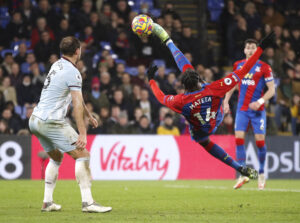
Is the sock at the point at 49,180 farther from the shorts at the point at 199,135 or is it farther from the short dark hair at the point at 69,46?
the shorts at the point at 199,135

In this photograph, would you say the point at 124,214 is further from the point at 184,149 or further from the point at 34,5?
the point at 34,5

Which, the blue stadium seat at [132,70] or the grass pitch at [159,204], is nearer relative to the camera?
the grass pitch at [159,204]

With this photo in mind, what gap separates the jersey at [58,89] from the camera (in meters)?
7.81

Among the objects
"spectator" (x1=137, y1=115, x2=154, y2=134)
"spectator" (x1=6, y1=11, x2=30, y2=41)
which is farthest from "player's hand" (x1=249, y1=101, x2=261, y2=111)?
"spectator" (x1=6, y1=11, x2=30, y2=41)

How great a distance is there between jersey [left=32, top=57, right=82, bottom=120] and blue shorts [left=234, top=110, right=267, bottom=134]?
5.02 m

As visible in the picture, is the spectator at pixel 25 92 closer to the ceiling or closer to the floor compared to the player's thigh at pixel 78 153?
closer to the ceiling

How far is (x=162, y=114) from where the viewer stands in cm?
1717

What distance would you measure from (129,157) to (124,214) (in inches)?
304

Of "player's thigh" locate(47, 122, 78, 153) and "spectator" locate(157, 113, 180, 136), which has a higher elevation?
"player's thigh" locate(47, 122, 78, 153)

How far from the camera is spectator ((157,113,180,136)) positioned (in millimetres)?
16594

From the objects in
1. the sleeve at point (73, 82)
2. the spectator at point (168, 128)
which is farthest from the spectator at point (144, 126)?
the sleeve at point (73, 82)

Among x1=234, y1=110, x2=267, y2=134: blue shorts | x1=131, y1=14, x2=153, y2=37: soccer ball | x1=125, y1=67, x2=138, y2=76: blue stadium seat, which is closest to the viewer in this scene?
x1=131, y1=14, x2=153, y2=37: soccer ball

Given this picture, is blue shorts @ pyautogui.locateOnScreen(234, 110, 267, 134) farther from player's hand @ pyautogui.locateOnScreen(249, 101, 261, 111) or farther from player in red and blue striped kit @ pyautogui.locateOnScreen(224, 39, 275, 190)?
player's hand @ pyautogui.locateOnScreen(249, 101, 261, 111)

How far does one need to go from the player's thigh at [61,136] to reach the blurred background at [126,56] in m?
8.14
